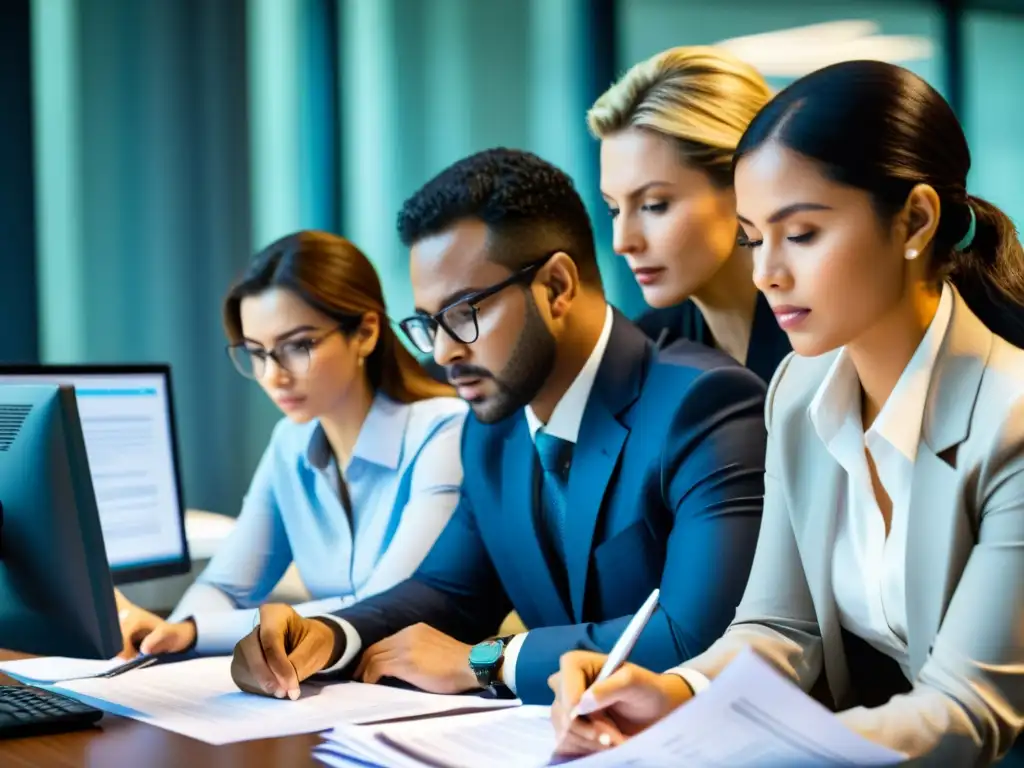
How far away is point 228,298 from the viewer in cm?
252

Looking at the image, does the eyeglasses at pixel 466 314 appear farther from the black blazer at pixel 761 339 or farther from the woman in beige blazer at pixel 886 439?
the woman in beige blazer at pixel 886 439

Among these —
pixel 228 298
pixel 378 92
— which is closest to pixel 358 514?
pixel 228 298

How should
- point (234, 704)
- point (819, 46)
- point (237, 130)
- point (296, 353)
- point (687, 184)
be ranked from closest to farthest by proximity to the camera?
point (234, 704)
point (687, 184)
point (296, 353)
point (237, 130)
point (819, 46)

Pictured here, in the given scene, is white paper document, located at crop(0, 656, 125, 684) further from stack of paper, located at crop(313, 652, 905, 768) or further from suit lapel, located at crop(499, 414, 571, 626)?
stack of paper, located at crop(313, 652, 905, 768)

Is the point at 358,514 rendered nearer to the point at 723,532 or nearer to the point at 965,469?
the point at 723,532

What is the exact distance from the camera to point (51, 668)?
1783mm

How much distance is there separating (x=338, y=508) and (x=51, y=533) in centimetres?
109

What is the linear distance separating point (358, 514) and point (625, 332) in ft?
2.66

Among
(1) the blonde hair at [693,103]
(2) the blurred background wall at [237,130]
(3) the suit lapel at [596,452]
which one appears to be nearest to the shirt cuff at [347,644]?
(3) the suit lapel at [596,452]

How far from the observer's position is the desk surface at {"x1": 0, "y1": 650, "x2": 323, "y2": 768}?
123 cm

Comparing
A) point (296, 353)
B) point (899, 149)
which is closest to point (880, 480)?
point (899, 149)

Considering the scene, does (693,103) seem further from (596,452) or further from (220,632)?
(220,632)

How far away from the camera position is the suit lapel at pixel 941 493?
1.21 metres

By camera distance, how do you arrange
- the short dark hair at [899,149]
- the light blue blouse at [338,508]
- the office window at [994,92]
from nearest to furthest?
the short dark hair at [899,149] → the light blue blouse at [338,508] → the office window at [994,92]
